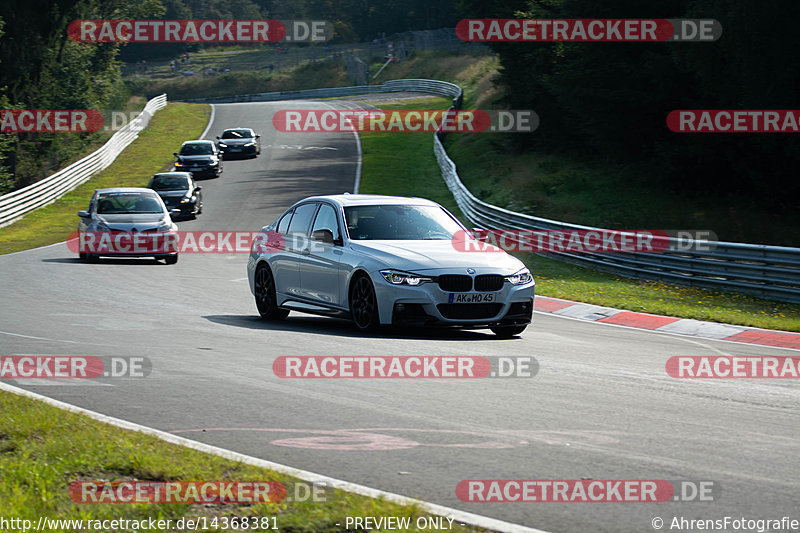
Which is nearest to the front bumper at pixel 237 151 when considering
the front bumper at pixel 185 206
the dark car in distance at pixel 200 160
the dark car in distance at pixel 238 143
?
the dark car in distance at pixel 238 143

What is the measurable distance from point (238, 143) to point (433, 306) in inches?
1676

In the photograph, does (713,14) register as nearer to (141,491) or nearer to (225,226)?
(225,226)

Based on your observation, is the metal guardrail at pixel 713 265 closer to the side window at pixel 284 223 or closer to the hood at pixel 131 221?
the side window at pixel 284 223

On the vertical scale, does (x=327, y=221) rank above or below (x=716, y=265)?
above

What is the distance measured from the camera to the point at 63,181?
43.9 metres

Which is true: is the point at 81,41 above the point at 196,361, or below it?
above

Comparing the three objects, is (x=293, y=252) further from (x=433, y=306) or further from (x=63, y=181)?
(x=63, y=181)

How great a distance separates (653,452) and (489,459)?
1.03 metres

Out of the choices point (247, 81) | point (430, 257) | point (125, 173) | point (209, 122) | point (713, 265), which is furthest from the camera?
point (247, 81)

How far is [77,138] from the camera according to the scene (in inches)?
2421

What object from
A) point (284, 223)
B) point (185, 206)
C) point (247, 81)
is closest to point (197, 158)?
point (185, 206)

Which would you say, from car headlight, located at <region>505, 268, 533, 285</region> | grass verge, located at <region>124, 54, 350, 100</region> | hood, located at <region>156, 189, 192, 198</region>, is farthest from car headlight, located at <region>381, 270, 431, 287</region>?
grass verge, located at <region>124, 54, 350, 100</region>

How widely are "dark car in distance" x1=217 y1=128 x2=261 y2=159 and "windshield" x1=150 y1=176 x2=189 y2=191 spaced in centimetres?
1712

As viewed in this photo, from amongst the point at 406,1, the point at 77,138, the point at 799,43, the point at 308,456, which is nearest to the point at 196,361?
the point at 308,456
